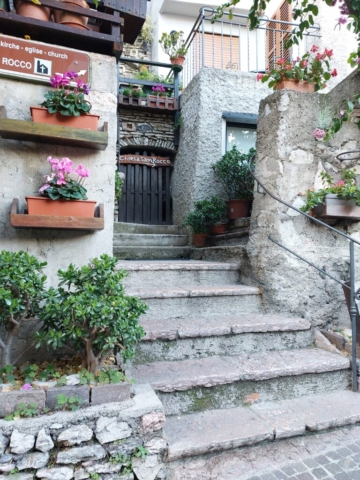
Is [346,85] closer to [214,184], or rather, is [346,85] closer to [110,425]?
[214,184]

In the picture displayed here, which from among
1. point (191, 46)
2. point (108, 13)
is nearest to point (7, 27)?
point (108, 13)

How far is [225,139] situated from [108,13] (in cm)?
339

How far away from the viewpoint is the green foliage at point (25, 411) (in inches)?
59.7

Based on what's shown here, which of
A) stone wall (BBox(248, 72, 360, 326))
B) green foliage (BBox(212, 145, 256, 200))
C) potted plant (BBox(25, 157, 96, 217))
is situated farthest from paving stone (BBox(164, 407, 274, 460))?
green foliage (BBox(212, 145, 256, 200))

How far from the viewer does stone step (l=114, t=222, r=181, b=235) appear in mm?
5160

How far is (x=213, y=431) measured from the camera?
6.00 ft

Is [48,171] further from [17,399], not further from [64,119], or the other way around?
[17,399]

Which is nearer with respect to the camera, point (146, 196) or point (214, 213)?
point (214, 213)

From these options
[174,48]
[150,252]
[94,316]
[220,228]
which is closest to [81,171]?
[94,316]

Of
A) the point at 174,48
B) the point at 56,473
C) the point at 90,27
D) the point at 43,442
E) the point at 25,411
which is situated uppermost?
the point at 174,48

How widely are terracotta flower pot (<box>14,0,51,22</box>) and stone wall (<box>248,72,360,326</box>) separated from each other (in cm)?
194

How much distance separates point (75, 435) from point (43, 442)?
0.13 metres

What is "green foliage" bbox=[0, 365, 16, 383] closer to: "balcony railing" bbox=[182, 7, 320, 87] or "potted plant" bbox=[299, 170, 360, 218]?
"potted plant" bbox=[299, 170, 360, 218]

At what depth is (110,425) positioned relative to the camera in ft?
5.18
